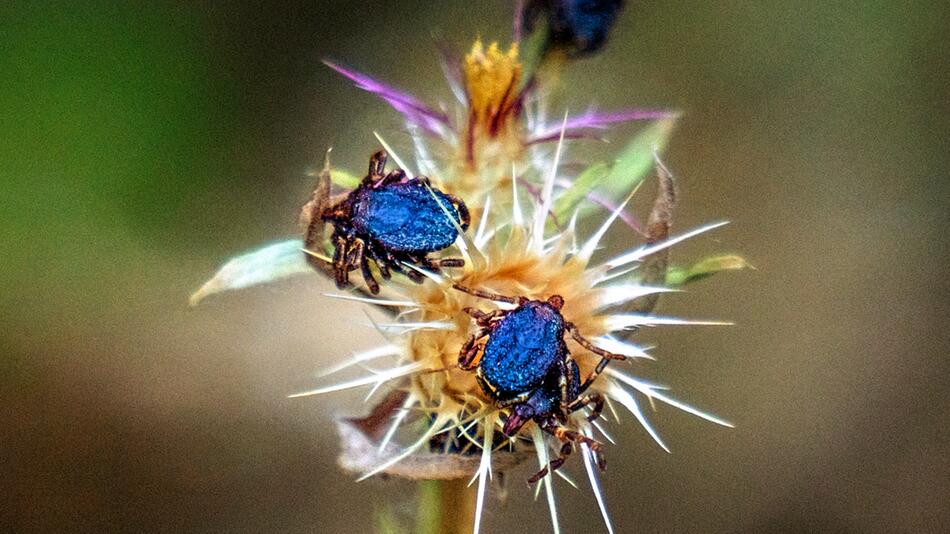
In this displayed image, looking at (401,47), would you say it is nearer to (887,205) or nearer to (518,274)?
(887,205)

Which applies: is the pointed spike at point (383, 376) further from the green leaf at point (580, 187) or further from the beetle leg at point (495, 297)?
the green leaf at point (580, 187)

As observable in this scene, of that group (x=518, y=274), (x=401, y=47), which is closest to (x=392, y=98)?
(x=518, y=274)

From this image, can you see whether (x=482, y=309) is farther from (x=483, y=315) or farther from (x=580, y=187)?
(x=580, y=187)

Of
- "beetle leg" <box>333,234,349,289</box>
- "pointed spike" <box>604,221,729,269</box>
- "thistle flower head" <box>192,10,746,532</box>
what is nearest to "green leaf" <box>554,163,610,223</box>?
"thistle flower head" <box>192,10,746,532</box>

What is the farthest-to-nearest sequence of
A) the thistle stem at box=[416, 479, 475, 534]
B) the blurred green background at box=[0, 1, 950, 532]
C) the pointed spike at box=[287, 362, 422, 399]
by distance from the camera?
1. the blurred green background at box=[0, 1, 950, 532]
2. the thistle stem at box=[416, 479, 475, 534]
3. the pointed spike at box=[287, 362, 422, 399]

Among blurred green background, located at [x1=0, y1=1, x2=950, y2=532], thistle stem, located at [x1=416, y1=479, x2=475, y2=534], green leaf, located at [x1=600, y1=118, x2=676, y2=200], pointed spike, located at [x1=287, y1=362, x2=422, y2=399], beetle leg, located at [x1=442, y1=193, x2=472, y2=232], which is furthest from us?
blurred green background, located at [x1=0, y1=1, x2=950, y2=532]

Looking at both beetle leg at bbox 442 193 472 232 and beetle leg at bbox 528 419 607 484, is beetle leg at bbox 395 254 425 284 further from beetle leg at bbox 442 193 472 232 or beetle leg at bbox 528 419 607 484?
beetle leg at bbox 528 419 607 484

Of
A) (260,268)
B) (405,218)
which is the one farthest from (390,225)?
(260,268)
